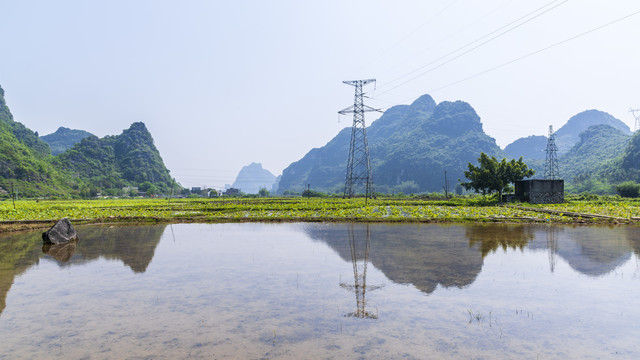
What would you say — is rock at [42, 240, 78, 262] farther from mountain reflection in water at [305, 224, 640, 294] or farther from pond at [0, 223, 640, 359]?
mountain reflection in water at [305, 224, 640, 294]

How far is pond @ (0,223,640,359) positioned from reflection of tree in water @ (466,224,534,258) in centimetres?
50

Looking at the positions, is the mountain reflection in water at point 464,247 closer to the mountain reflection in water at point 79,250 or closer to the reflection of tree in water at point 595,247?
the reflection of tree in water at point 595,247

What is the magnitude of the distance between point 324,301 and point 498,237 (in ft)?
54.2

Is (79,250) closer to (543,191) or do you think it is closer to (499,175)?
(499,175)

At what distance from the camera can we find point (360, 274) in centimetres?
1305

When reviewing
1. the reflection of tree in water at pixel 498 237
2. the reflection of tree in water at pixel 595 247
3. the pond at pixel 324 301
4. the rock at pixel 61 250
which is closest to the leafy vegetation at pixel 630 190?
the reflection of tree in water at pixel 595 247

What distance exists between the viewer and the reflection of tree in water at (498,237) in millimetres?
18953

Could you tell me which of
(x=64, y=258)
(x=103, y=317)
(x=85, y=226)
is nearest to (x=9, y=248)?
(x=64, y=258)

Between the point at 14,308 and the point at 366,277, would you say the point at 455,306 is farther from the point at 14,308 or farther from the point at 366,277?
the point at 14,308

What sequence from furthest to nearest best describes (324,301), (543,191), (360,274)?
1. (543,191)
2. (360,274)
3. (324,301)

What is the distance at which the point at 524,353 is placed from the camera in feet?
22.3

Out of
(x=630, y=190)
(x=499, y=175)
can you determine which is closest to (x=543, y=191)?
(x=499, y=175)

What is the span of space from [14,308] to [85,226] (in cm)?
2404

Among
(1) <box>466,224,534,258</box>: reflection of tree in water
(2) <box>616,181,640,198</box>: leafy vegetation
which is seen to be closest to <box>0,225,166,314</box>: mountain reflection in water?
(1) <box>466,224,534,258</box>: reflection of tree in water
